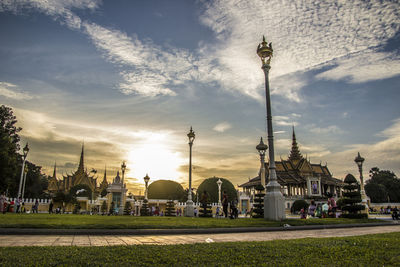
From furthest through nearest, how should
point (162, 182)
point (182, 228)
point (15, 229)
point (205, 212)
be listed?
1. point (162, 182)
2. point (205, 212)
3. point (182, 228)
4. point (15, 229)

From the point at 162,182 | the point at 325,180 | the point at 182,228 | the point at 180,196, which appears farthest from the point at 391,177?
the point at 182,228

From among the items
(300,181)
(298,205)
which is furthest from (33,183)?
(300,181)

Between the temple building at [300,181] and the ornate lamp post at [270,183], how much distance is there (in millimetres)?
49739

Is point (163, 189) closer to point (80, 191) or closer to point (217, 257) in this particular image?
point (80, 191)

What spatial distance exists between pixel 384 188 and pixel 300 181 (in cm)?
2746

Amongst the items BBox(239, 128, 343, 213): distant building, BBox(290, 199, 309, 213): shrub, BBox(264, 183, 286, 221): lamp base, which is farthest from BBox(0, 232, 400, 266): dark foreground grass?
BBox(239, 128, 343, 213): distant building

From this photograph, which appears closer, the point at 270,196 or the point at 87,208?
the point at 270,196

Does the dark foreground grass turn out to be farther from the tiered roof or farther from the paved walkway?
the tiered roof

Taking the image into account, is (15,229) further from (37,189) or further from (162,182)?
(162,182)

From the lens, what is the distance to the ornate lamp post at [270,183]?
1419cm

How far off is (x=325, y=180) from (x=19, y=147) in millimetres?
65792

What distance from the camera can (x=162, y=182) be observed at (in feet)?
309

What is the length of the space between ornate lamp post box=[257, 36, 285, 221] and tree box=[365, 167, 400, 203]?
7441cm

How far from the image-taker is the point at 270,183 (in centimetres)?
1466
